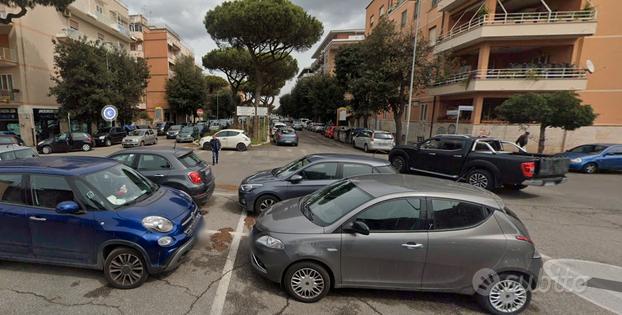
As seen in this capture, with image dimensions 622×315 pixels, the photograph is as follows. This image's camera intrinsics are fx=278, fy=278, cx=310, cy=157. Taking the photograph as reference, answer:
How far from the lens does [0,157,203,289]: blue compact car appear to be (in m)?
3.38

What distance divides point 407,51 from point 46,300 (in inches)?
838

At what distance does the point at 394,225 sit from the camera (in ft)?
10.3

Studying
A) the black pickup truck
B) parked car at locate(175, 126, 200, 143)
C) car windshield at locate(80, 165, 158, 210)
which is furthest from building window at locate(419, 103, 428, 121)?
car windshield at locate(80, 165, 158, 210)

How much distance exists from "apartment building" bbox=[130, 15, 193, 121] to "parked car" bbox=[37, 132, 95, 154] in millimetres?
24700

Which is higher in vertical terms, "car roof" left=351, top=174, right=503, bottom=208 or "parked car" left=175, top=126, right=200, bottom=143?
"car roof" left=351, top=174, right=503, bottom=208

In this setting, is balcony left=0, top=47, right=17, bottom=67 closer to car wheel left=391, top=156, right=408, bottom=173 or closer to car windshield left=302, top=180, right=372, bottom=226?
car wheel left=391, top=156, right=408, bottom=173

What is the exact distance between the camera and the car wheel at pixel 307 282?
3.22 metres

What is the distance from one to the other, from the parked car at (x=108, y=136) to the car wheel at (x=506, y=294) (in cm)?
2562

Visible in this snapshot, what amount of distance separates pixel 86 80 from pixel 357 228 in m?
26.2

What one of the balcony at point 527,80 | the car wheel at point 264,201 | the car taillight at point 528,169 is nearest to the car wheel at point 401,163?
the car taillight at point 528,169

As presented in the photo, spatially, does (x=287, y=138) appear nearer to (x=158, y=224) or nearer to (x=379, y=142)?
(x=379, y=142)

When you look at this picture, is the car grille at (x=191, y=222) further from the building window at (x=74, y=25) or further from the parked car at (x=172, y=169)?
the building window at (x=74, y=25)

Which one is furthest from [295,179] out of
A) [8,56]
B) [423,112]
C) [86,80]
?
[8,56]

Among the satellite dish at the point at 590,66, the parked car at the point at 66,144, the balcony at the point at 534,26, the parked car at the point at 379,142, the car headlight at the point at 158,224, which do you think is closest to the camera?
the car headlight at the point at 158,224
